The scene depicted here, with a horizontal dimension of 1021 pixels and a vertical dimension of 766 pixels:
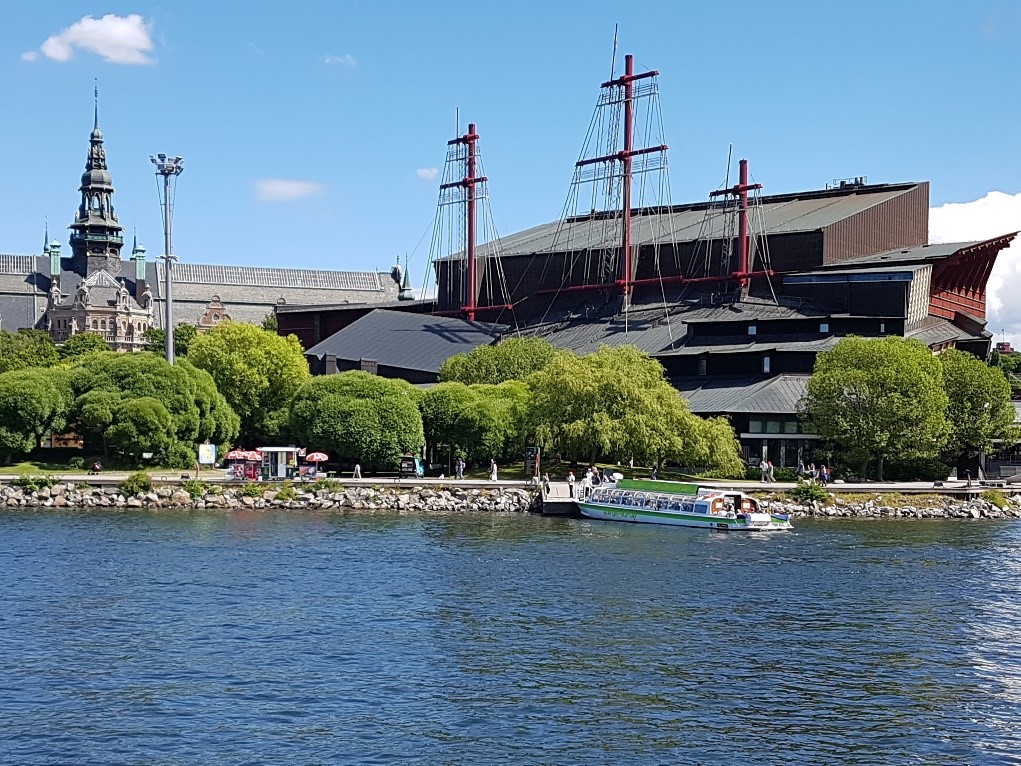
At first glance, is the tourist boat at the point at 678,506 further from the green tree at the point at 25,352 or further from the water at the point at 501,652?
the green tree at the point at 25,352

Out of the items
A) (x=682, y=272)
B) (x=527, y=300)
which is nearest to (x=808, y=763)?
(x=682, y=272)

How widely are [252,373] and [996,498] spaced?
5502cm

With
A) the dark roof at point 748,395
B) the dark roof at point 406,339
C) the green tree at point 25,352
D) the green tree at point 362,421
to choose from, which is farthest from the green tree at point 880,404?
the green tree at point 25,352

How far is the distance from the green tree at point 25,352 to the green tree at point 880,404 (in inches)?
2550

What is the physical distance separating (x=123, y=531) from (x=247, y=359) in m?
41.0

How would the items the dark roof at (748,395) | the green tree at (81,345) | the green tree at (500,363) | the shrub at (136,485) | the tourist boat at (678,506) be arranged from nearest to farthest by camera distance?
the tourist boat at (678,506), the shrub at (136,485), the dark roof at (748,395), the green tree at (500,363), the green tree at (81,345)

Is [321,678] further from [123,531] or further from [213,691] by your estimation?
[123,531]

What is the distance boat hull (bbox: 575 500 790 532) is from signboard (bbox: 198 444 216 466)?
28023mm

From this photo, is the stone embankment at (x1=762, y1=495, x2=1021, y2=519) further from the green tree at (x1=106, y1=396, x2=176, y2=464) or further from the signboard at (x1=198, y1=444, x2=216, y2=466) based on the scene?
the green tree at (x1=106, y1=396, x2=176, y2=464)

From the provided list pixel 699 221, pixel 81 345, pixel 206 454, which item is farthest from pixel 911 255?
pixel 81 345

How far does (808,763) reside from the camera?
28094 millimetres

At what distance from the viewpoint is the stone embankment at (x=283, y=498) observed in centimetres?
7644

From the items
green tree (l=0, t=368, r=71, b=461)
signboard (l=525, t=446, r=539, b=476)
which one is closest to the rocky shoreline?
signboard (l=525, t=446, r=539, b=476)

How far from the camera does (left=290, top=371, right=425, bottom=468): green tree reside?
8619 centimetres
